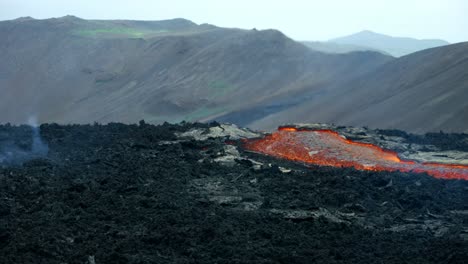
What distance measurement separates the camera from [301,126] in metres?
29.1

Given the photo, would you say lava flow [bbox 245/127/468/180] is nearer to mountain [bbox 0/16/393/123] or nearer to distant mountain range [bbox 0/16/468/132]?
distant mountain range [bbox 0/16/468/132]

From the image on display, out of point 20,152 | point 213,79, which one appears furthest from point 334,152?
point 213,79

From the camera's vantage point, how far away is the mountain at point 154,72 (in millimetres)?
61250

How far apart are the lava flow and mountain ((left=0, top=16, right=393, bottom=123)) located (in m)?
30.3

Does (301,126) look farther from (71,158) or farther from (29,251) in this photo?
(29,251)

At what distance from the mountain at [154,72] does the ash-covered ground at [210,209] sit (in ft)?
118

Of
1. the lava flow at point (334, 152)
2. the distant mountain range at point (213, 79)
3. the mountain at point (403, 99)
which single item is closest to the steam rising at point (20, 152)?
the lava flow at point (334, 152)

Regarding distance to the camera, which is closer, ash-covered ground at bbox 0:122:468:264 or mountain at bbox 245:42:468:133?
ash-covered ground at bbox 0:122:468:264

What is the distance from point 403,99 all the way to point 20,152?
101 ft

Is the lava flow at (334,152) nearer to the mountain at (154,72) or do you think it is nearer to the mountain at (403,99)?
the mountain at (403,99)

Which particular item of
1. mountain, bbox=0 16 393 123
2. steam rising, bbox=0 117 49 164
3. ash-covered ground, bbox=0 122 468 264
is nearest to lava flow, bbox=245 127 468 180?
ash-covered ground, bbox=0 122 468 264

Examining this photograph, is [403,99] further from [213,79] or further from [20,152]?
[20,152]

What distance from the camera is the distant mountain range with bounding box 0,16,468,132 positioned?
152ft

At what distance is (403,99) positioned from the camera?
44.7 metres
